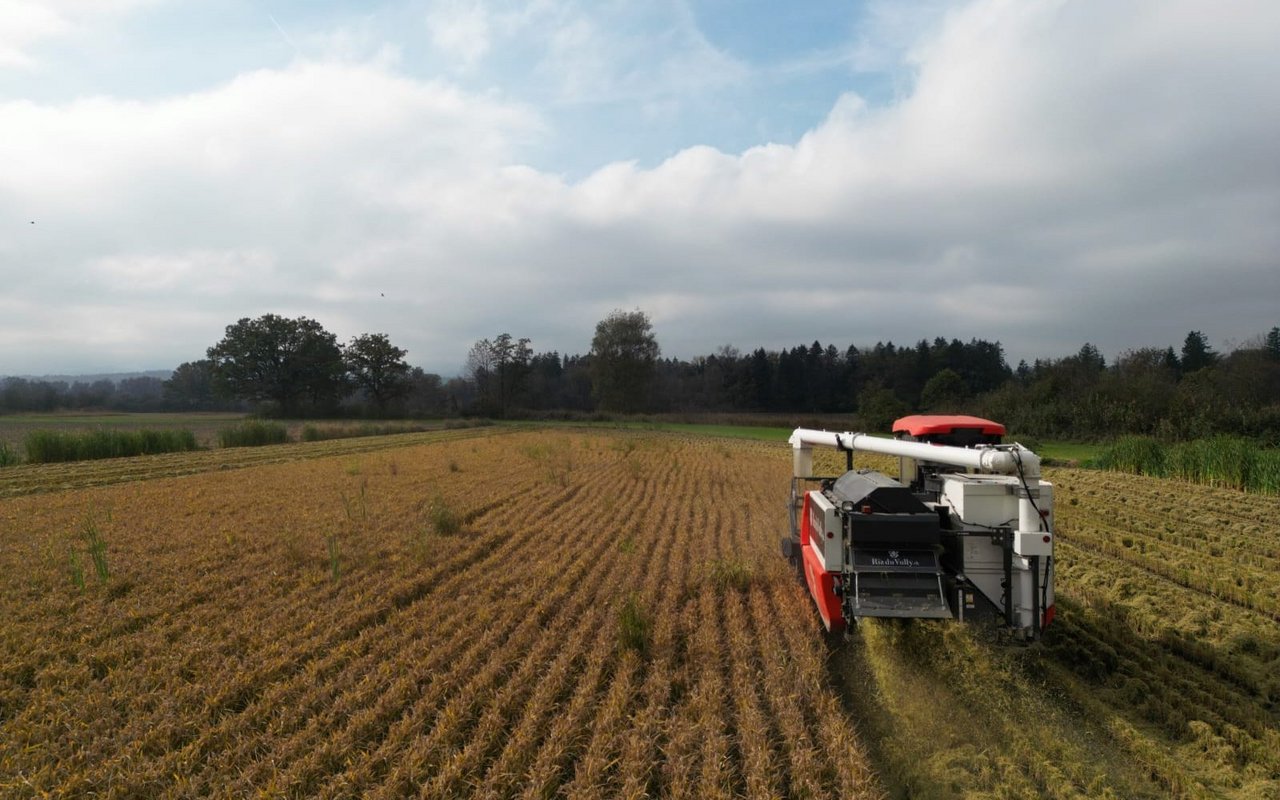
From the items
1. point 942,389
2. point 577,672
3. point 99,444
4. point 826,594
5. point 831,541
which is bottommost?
point 577,672

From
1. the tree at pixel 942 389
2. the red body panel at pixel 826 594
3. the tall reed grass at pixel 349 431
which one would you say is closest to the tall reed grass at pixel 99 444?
the tall reed grass at pixel 349 431

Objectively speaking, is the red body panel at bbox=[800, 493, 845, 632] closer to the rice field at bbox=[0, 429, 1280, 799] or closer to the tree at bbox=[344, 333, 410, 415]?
the rice field at bbox=[0, 429, 1280, 799]

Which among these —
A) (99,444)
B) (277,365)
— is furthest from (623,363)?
(99,444)

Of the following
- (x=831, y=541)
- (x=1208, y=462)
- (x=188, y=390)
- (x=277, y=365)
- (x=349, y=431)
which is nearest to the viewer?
(x=831, y=541)

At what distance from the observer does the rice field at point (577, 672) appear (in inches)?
168

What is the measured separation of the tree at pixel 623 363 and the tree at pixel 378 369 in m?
20.7

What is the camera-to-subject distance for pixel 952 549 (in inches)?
240

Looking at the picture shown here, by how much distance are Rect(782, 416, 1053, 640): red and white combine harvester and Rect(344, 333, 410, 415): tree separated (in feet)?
216

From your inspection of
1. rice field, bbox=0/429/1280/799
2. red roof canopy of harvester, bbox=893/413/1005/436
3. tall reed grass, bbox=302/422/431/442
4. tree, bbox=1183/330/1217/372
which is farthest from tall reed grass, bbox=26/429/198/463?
tree, bbox=1183/330/1217/372

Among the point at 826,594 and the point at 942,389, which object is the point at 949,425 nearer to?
the point at 826,594

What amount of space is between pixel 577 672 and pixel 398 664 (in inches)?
65.0

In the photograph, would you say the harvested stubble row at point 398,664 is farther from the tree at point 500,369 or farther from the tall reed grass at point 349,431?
the tree at point 500,369

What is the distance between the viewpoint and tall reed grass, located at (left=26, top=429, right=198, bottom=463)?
21.8m

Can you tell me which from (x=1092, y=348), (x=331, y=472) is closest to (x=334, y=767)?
(x=331, y=472)
